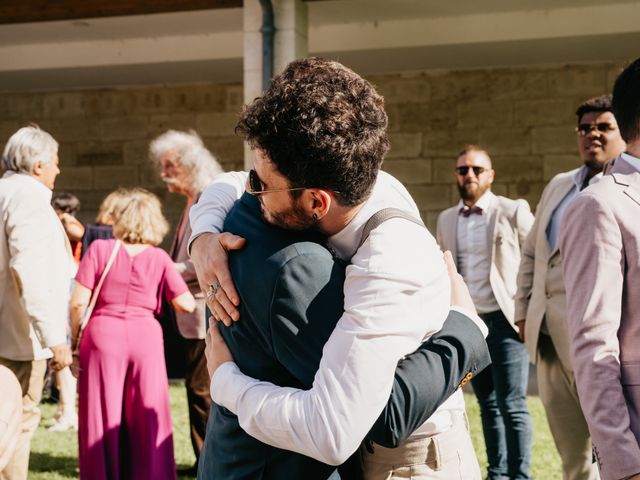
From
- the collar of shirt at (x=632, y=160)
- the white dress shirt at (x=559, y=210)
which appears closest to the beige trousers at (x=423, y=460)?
the collar of shirt at (x=632, y=160)

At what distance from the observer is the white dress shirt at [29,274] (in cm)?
401

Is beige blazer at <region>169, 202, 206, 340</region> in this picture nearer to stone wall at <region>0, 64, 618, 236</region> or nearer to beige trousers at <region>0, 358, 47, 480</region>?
beige trousers at <region>0, 358, 47, 480</region>

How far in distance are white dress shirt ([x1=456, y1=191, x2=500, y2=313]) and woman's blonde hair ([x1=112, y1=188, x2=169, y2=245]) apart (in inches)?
84.9

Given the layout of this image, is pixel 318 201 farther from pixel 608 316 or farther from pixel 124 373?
pixel 124 373

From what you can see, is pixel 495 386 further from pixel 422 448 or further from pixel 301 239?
pixel 301 239

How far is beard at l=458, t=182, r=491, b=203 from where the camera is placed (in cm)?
565

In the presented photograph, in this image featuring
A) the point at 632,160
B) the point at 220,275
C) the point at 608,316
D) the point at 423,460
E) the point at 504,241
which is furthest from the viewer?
the point at 504,241

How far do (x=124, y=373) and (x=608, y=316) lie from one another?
3.40 m

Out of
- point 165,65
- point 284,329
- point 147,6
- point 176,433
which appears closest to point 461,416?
point 284,329

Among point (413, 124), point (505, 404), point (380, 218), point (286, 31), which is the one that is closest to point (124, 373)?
point (505, 404)

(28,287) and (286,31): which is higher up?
(286,31)

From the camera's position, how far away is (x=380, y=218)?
157 cm

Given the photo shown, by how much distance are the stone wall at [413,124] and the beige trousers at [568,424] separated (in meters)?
6.07

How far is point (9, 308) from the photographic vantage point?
4168 mm
